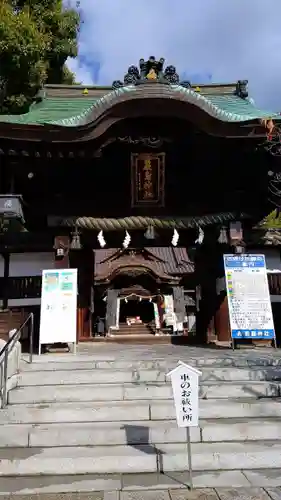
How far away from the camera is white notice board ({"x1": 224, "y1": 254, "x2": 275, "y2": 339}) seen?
8.23 metres

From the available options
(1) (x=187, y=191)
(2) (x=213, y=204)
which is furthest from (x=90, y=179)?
(2) (x=213, y=204)

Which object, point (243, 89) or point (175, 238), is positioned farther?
point (243, 89)

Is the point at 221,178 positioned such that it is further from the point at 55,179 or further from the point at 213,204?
the point at 55,179

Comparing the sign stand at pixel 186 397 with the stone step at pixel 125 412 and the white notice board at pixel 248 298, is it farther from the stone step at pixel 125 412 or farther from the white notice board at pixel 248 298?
the white notice board at pixel 248 298

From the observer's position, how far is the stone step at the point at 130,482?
3992 mm

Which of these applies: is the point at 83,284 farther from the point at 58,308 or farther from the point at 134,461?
the point at 134,461

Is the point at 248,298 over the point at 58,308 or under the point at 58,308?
over

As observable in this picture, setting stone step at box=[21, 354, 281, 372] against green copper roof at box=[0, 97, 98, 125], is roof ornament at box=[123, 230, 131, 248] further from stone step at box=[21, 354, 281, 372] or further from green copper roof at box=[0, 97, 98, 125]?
stone step at box=[21, 354, 281, 372]

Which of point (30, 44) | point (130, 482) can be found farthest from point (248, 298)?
point (30, 44)

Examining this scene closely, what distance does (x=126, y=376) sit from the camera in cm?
622

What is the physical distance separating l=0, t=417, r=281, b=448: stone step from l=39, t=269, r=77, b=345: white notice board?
3.00 metres

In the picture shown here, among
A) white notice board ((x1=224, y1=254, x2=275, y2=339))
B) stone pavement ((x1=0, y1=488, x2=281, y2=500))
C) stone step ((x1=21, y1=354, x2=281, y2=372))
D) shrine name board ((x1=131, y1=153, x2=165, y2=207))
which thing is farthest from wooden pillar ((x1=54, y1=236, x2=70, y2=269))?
stone pavement ((x1=0, y1=488, x2=281, y2=500))

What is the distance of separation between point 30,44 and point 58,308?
31.1ft

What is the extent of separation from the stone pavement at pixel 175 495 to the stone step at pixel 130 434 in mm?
881
